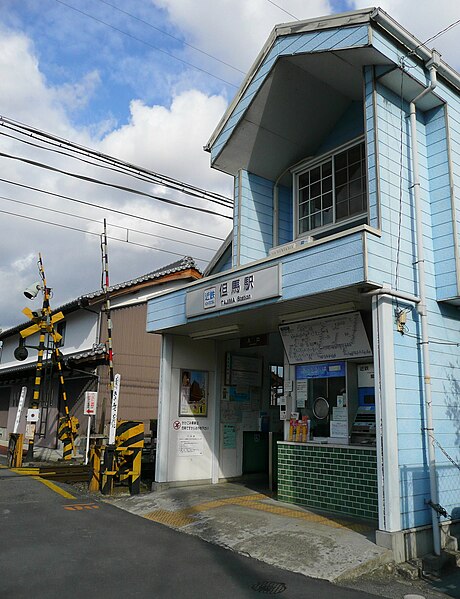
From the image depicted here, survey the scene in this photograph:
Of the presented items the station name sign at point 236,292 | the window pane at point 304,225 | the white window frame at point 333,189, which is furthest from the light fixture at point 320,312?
the window pane at point 304,225

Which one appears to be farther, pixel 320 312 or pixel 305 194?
pixel 305 194

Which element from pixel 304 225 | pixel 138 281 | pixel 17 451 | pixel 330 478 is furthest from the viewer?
pixel 138 281

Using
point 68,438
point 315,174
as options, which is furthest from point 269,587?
point 68,438

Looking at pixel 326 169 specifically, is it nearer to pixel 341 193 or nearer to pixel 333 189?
pixel 333 189

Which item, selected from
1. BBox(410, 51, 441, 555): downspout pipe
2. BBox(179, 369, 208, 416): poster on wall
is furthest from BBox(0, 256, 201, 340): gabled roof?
BBox(410, 51, 441, 555): downspout pipe

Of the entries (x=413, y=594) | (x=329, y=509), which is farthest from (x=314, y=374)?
(x=413, y=594)

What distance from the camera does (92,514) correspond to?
27.0ft

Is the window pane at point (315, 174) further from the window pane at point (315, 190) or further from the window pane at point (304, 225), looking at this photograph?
the window pane at point (304, 225)

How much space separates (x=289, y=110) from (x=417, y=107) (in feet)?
7.51

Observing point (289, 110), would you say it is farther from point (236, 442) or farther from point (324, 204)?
point (236, 442)

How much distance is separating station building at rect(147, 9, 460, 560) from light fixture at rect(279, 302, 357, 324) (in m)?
0.04

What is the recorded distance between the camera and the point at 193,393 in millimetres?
11109

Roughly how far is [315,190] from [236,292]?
2.82 metres

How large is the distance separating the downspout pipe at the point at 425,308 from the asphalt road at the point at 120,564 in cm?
205
